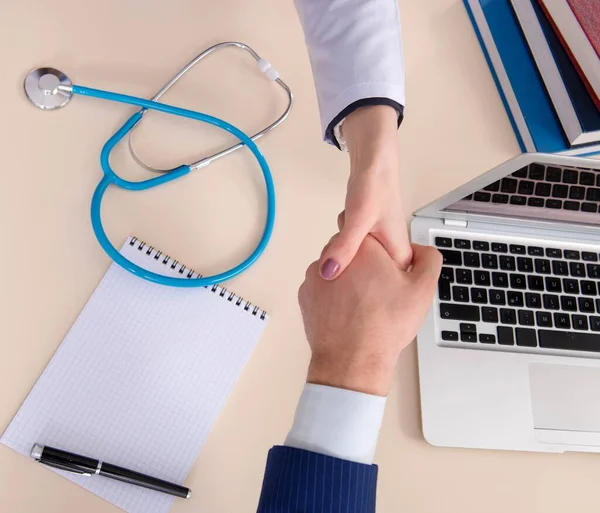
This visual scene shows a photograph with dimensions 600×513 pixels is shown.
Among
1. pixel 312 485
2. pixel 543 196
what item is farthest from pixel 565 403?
pixel 312 485

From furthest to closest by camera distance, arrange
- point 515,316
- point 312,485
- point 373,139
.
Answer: point 515,316, point 373,139, point 312,485

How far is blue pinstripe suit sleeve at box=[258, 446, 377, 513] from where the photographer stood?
1.80 feet

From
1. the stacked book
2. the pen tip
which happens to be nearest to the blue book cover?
the stacked book

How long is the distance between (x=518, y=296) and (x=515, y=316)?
31 millimetres

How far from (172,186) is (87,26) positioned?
0.88 ft

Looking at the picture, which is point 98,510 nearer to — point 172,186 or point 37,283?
point 37,283

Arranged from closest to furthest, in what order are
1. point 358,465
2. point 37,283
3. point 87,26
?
1. point 358,465
2. point 37,283
3. point 87,26

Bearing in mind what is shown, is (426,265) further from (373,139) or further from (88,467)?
(88,467)

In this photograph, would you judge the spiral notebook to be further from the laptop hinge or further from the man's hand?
the laptop hinge

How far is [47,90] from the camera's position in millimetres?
734

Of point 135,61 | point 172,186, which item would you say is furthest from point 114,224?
point 135,61

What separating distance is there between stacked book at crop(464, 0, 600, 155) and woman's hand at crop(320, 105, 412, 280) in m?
0.27

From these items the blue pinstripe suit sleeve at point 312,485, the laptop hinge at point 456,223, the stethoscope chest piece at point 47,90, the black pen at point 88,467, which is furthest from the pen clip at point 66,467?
the laptop hinge at point 456,223

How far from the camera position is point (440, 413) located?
0.70 m
